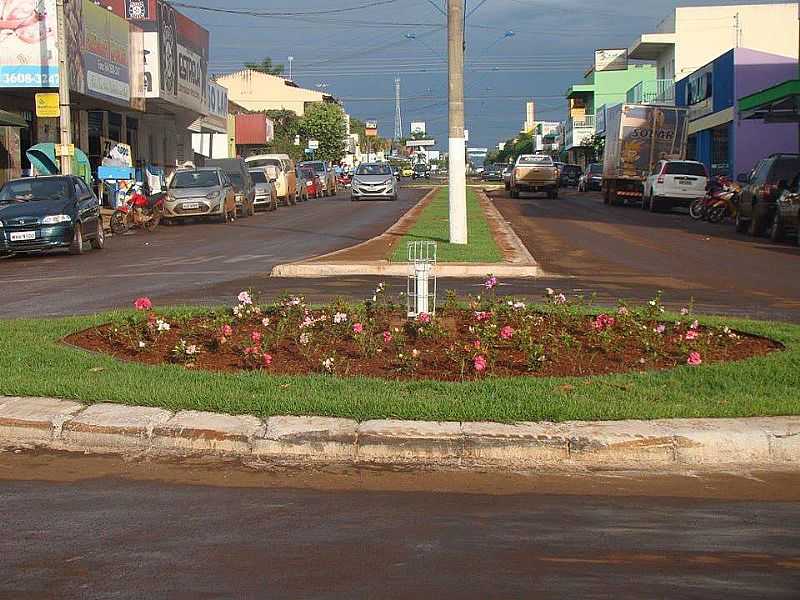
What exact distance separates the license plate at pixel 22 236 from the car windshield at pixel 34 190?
4.48ft

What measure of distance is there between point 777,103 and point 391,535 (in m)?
35.4

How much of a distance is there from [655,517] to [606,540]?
1.64ft

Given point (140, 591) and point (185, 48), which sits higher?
point (185, 48)

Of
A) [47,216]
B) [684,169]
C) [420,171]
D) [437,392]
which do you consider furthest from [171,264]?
[420,171]

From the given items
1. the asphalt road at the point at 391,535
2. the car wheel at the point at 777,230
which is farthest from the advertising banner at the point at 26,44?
the asphalt road at the point at 391,535

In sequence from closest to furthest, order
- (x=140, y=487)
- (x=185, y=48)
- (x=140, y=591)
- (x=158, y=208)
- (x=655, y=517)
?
(x=140, y=591)
(x=655, y=517)
(x=140, y=487)
(x=158, y=208)
(x=185, y=48)

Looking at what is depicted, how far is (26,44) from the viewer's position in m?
33.7

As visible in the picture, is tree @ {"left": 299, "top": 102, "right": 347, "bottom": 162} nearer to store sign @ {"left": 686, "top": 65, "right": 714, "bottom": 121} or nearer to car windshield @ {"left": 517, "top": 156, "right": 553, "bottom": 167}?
store sign @ {"left": 686, "top": 65, "right": 714, "bottom": 121}

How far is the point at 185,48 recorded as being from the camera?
166 ft

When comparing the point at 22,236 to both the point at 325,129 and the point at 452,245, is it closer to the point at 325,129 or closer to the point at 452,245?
the point at 452,245

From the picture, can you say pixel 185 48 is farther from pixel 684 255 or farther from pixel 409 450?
pixel 409 450

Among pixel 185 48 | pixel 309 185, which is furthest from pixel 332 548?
pixel 309 185

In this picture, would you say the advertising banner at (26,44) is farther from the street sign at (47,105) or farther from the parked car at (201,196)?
the parked car at (201,196)

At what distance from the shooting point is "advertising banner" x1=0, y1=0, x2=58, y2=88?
3350 centimetres
